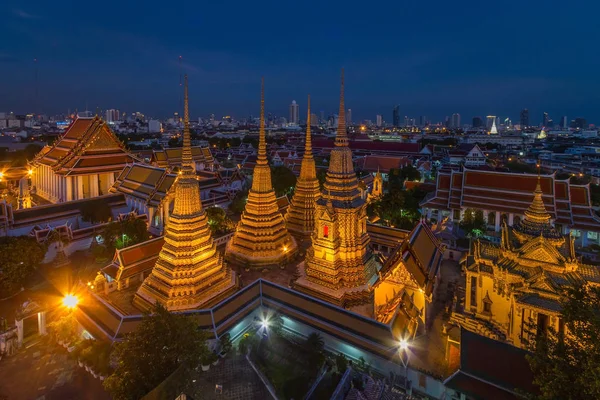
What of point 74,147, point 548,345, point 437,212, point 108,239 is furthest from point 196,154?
point 548,345

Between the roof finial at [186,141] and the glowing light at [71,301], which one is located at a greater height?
the roof finial at [186,141]

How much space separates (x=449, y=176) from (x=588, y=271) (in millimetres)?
15226

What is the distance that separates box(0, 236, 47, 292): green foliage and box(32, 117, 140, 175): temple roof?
35.7 feet

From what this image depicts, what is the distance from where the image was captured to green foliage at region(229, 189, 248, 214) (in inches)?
1020

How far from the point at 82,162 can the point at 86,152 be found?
94 centimetres

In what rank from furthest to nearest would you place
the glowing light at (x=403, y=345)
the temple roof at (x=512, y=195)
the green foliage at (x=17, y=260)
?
the temple roof at (x=512, y=195)
the green foliage at (x=17, y=260)
the glowing light at (x=403, y=345)

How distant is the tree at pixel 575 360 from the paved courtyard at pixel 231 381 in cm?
691

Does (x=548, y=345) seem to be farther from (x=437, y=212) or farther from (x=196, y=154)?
(x=196, y=154)

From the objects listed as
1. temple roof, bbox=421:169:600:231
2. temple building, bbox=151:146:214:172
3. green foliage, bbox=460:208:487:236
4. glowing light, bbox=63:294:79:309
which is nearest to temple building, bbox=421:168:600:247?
temple roof, bbox=421:169:600:231

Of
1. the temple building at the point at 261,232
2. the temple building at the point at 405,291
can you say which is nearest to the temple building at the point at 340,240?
the temple building at the point at 405,291

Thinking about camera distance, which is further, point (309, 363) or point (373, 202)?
point (373, 202)

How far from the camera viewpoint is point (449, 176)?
24.7 meters

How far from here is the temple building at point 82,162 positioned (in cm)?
2556

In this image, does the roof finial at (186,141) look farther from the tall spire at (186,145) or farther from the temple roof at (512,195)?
the temple roof at (512,195)
